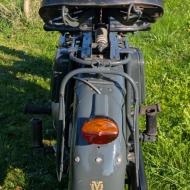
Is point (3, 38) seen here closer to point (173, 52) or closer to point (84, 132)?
point (173, 52)

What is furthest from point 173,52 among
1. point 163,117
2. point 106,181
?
point 106,181

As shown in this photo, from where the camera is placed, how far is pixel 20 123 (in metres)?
5.12

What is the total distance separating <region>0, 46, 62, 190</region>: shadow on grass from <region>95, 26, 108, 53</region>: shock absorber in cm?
132

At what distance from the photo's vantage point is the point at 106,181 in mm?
2648

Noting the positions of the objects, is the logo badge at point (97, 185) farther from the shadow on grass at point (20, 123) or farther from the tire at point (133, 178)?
the shadow on grass at point (20, 123)

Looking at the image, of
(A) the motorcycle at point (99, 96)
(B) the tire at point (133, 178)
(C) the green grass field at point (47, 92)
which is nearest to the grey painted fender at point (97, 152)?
(A) the motorcycle at point (99, 96)

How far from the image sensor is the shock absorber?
10.5 feet

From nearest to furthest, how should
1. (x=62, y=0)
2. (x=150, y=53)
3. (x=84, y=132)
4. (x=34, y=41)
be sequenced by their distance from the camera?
(x=84, y=132) → (x=62, y=0) → (x=150, y=53) → (x=34, y=41)

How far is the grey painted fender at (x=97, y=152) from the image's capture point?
262 centimetres

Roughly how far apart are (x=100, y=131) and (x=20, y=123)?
2.75 meters

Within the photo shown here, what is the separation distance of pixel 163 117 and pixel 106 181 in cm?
229

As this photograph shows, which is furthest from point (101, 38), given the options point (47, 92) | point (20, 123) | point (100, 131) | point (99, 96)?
point (47, 92)

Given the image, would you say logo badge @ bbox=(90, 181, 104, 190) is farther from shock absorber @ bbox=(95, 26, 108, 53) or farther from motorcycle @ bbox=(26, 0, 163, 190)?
shock absorber @ bbox=(95, 26, 108, 53)

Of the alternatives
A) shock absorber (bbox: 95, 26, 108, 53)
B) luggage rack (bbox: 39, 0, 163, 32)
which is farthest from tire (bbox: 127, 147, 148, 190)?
luggage rack (bbox: 39, 0, 163, 32)
